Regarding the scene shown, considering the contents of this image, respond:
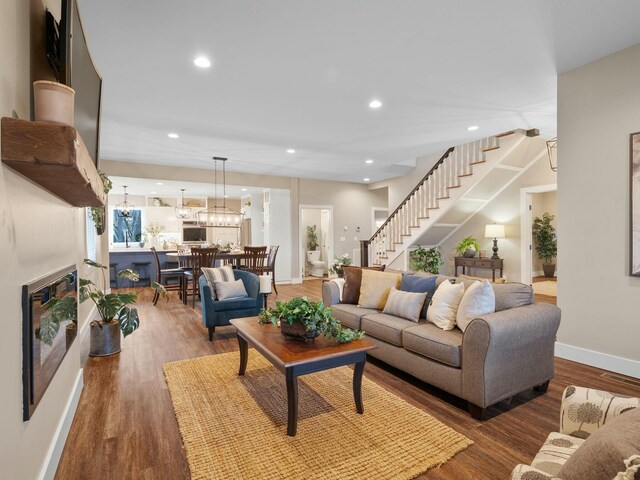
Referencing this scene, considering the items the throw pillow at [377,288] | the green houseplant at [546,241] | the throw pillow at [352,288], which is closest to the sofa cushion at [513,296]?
the throw pillow at [377,288]

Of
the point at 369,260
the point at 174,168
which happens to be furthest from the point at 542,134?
the point at 174,168

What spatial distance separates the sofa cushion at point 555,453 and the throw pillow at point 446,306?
133 cm

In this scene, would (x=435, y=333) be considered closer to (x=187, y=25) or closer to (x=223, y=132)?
(x=187, y=25)

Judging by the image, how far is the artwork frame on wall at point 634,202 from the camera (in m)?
2.90

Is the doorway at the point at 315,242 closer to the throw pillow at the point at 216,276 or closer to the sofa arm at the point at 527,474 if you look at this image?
the throw pillow at the point at 216,276

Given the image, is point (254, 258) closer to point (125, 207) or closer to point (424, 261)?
point (424, 261)

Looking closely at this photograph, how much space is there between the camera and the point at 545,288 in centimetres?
730

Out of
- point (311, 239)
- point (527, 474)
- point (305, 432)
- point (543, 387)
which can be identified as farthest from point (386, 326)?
point (311, 239)

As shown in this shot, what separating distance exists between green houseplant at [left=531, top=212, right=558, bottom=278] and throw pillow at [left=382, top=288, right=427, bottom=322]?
6968 millimetres

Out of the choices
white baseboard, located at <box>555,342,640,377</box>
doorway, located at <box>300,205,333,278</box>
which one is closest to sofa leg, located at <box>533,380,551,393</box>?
white baseboard, located at <box>555,342,640,377</box>

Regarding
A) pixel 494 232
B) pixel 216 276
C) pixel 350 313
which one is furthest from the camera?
pixel 494 232

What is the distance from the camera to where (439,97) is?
13.0 ft

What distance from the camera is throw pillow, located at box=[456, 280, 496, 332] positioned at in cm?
257

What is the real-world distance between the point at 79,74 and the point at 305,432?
2456mm
